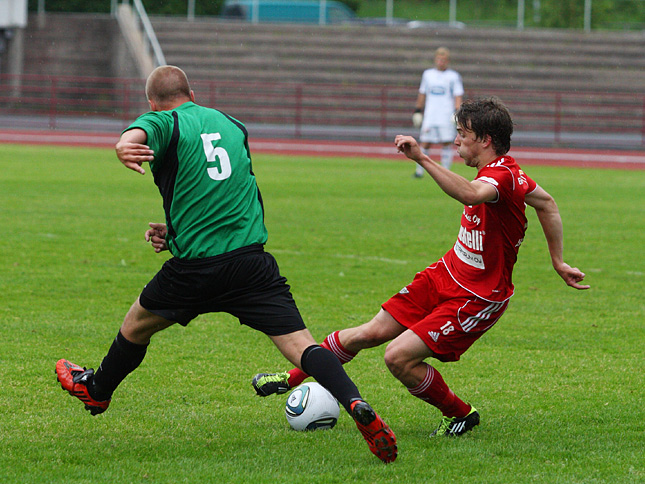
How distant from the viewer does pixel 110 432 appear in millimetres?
4418

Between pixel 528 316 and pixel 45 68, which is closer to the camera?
pixel 528 316

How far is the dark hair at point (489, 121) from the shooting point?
4309 mm

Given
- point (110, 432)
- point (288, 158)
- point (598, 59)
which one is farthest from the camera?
point (598, 59)

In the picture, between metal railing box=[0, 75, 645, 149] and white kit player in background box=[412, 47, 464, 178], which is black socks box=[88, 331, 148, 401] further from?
metal railing box=[0, 75, 645, 149]

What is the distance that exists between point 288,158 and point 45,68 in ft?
48.5

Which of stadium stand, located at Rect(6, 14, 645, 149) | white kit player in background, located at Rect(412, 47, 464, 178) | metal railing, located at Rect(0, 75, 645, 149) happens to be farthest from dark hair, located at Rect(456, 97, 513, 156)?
metal railing, located at Rect(0, 75, 645, 149)

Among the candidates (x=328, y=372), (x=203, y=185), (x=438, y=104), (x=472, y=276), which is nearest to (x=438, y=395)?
(x=472, y=276)

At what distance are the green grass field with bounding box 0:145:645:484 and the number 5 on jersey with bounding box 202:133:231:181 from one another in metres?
1.24

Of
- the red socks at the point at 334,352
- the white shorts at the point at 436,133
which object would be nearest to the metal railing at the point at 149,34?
the white shorts at the point at 436,133

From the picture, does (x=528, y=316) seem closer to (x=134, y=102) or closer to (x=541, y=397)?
(x=541, y=397)

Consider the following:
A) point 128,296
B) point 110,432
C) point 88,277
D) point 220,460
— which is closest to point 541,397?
point 220,460

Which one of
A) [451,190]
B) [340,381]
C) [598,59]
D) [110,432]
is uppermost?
[598,59]

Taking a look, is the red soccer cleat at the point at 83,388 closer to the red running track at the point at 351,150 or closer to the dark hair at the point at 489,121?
the dark hair at the point at 489,121

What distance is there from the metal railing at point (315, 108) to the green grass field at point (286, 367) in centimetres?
1647
